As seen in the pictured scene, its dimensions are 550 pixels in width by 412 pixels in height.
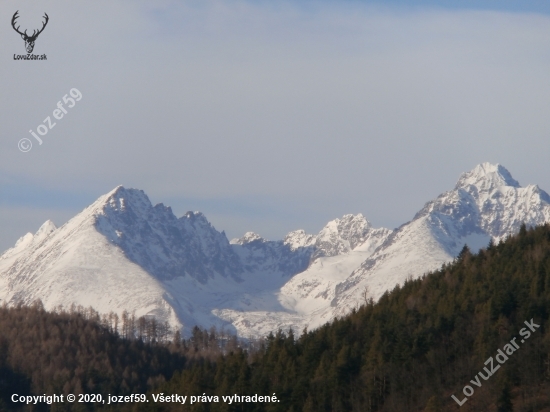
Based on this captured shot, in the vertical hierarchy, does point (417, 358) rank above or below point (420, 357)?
below

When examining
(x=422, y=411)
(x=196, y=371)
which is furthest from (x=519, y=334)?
(x=196, y=371)

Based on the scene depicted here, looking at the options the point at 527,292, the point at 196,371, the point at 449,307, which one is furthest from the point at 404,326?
the point at 196,371

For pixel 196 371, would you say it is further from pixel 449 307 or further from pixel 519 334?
pixel 519 334

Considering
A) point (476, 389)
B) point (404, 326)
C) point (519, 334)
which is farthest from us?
point (404, 326)

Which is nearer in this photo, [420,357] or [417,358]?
[417,358]

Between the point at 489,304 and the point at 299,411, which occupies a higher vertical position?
the point at 489,304

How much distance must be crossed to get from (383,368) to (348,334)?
18018 millimetres

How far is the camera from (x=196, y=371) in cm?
17375

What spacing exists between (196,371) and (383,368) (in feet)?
110

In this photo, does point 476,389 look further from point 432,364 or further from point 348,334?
point 348,334

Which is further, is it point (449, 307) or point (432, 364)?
point (449, 307)

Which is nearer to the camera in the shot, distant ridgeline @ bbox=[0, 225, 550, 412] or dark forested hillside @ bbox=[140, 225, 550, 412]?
dark forested hillside @ bbox=[140, 225, 550, 412]

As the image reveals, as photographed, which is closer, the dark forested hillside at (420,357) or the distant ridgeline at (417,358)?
the dark forested hillside at (420,357)

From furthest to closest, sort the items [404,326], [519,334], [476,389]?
[404,326], [519,334], [476,389]
